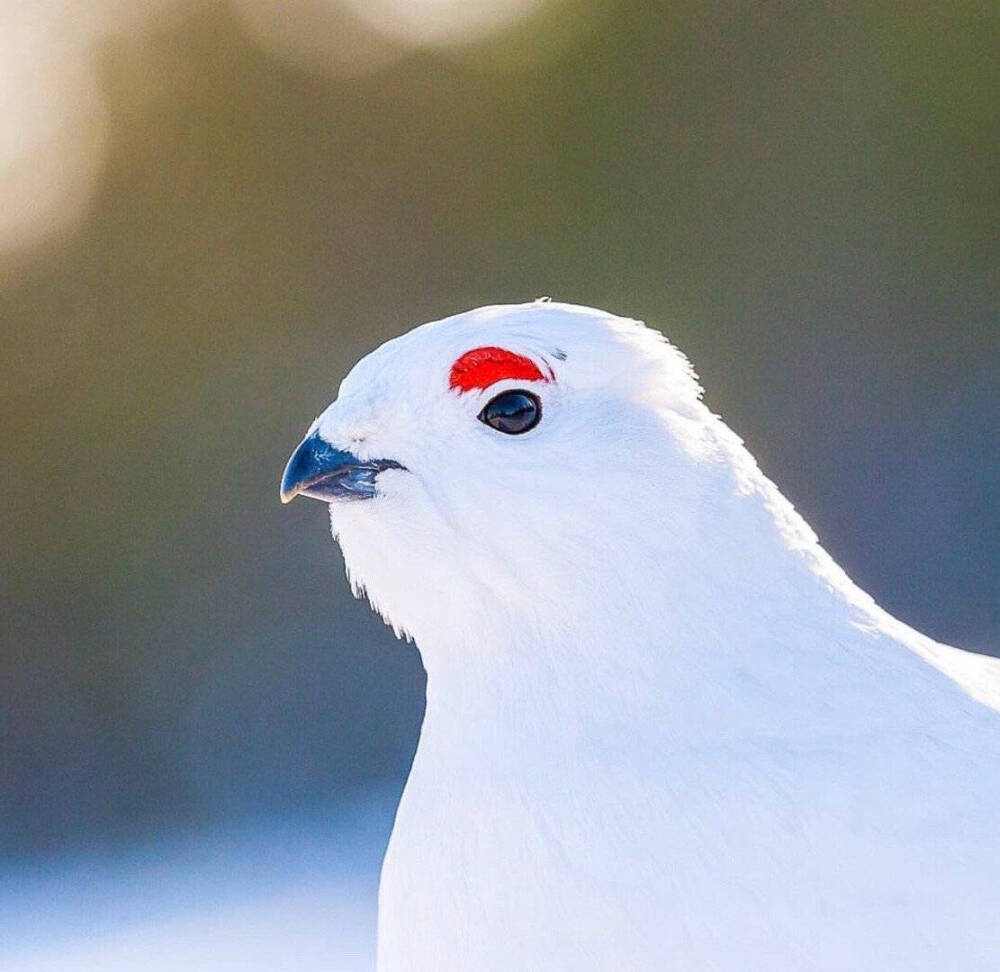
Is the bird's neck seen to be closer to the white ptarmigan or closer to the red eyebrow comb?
the white ptarmigan

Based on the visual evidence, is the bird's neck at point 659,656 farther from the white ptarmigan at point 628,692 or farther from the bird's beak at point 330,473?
the bird's beak at point 330,473

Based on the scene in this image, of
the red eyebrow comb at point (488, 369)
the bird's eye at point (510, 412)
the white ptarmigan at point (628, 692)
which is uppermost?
the red eyebrow comb at point (488, 369)

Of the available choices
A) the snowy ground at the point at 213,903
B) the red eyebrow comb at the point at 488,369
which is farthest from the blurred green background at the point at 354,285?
the red eyebrow comb at the point at 488,369

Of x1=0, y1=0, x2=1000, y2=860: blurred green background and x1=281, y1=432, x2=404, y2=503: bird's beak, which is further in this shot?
x1=0, y1=0, x2=1000, y2=860: blurred green background

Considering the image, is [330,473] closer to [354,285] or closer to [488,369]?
[488,369]

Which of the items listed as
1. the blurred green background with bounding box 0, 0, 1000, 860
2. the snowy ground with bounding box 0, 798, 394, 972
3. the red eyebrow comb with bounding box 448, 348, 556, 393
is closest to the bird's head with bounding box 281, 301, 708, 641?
the red eyebrow comb with bounding box 448, 348, 556, 393

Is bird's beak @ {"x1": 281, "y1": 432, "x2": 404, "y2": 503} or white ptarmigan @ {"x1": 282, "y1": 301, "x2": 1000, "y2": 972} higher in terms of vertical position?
bird's beak @ {"x1": 281, "y1": 432, "x2": 404, "y2": 503}

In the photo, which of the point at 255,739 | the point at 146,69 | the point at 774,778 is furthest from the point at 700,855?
the point at 146,69
